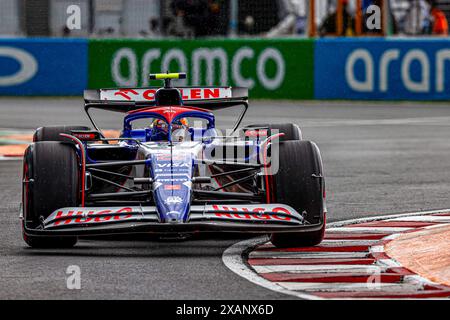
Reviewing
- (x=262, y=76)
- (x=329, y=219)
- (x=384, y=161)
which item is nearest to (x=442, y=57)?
(x=262, y=76)

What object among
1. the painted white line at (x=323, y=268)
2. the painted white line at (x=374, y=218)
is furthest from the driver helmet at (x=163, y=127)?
the painted white line at (x=323, y=268)

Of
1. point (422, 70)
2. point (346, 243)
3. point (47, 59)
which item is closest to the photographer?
point (346, 243)

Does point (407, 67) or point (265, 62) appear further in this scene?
point (265, 62)

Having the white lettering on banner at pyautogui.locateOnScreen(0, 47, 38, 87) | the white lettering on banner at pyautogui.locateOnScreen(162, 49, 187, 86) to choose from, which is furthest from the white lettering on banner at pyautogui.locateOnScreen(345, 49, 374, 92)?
the white lettering on banner at pyautogui.locateOnScreen(0, 47, 38, 87)

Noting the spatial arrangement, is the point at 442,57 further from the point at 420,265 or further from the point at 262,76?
the point at 420,265

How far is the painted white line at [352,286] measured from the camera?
25.3 ft

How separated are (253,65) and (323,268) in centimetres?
1895

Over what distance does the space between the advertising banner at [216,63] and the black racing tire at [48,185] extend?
680 inches

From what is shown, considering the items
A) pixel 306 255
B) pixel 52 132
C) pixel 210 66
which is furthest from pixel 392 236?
pixel 210 66

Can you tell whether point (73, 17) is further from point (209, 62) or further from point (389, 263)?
point (389, 263)

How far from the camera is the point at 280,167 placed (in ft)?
31.5

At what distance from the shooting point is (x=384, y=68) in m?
26.5

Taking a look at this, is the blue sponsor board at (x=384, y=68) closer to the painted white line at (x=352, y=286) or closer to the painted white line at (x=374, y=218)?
the painted white line at (x=374, y=218)
